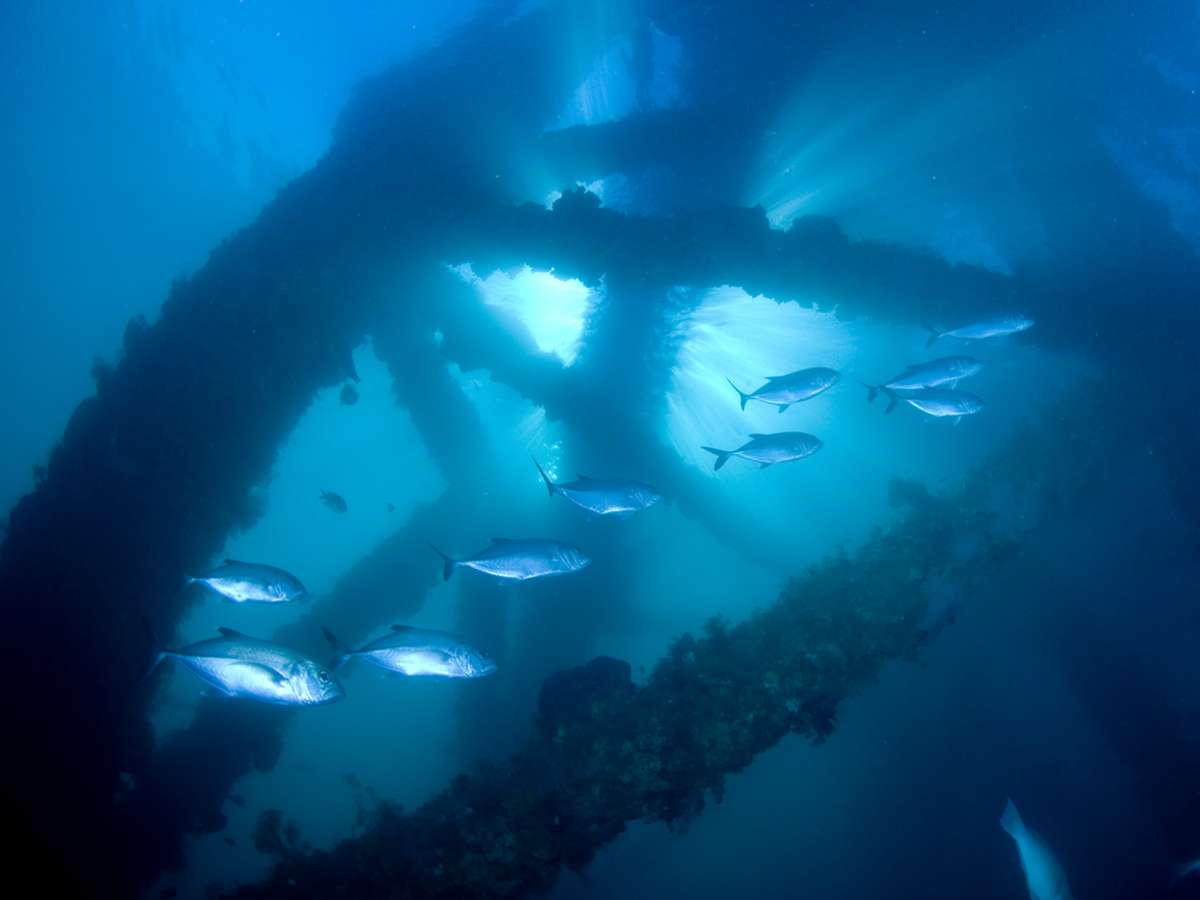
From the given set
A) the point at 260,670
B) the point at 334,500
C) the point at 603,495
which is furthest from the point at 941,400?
the point at 334,500

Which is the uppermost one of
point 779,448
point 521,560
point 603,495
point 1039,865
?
point 779,448

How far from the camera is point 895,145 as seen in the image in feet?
42.7

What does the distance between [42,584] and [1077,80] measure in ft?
69.8

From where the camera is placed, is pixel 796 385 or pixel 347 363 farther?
pixel 347 363

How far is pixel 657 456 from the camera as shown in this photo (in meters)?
14.9

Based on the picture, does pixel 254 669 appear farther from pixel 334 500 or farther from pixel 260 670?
pixel 334 500

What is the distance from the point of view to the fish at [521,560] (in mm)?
5145

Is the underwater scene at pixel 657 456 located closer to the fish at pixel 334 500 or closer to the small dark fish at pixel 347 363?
the small dark fish at pixel 347 363

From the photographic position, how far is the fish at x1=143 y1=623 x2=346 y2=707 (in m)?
3.86

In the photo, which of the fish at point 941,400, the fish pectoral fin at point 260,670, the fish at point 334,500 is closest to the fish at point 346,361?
the fish at point 334,500

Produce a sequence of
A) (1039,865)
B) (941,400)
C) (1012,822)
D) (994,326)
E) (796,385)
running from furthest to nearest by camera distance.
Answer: (994,326)
(941,400)
(796,385)
(1012,822)
(1039,865)

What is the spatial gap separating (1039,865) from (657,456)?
10449 mm

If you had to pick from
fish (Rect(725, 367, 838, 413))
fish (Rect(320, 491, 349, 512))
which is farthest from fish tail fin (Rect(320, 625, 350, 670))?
fish (Rect(320, 491, 349, 512))

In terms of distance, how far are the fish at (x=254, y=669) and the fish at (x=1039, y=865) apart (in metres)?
7.84
